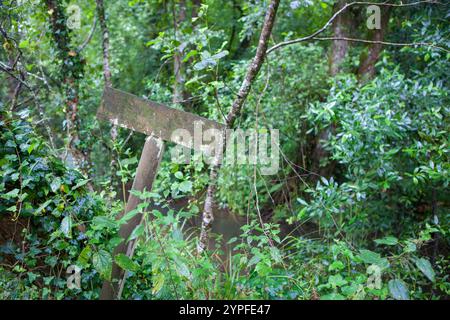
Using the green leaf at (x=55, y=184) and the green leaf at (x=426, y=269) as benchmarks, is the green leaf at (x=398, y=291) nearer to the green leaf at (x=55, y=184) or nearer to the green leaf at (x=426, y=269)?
the green leaf at (x=426, y=269)

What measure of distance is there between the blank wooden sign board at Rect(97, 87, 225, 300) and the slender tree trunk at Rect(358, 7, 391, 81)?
151 inches

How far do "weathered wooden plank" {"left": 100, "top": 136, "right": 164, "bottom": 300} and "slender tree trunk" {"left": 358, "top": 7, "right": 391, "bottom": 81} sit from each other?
13.0 ft

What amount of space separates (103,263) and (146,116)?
2.94 feet

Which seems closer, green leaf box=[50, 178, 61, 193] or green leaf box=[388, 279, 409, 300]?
green leaf box=[388, 279, 409, 300]

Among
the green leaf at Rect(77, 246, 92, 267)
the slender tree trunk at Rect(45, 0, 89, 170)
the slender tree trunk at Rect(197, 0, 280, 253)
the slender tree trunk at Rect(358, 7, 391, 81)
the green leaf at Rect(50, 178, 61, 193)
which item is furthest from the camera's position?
the slender tree trunk at Rect(358, 7, 391, 81)

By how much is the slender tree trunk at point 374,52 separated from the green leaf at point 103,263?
4507 mm

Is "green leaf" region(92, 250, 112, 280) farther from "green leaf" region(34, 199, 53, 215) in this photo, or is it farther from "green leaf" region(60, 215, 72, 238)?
"green leaf" region(34, 199, 53, 215)

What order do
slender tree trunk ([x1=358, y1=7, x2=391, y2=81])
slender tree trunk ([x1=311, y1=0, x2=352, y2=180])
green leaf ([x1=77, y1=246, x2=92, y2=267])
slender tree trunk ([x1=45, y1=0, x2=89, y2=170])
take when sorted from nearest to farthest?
1. green leaf ([x1=77, y1=246, x2=92, y2=267])
2. slender tree trunk ([x1=45, y1=0, x2=89, y2=170])
3. slender tree trunk ([x1=358, y1=7, x2=391, y2=81])
4. slender tree trunk ([x1=311, y1=0, x2=352, y2=180])

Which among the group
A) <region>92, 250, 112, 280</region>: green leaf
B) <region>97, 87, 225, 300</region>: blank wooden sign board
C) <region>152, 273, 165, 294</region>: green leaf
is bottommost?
<region>152, 273, 165, 294</region>: green leaf

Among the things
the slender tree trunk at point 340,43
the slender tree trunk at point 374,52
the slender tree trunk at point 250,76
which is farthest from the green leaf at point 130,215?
the slender tree trunk at point 340,43

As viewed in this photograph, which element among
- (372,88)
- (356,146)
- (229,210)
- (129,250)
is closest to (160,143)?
(129,250)

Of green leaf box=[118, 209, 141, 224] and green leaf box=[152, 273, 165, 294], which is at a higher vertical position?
green leaf box=[118, 209, 141, 224]

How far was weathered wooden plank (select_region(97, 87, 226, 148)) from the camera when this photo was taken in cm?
281

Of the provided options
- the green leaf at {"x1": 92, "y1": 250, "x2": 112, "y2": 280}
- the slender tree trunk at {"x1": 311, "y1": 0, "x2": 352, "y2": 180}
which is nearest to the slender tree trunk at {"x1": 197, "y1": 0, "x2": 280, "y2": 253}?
the green leaf at {"x1": 92, "y1": 250, "x2": 112, "y2": 280}
